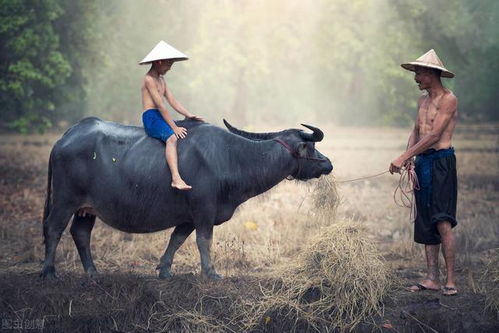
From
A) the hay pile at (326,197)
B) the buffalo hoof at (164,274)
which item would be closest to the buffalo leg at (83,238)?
the buffalo hoof at (164,274)

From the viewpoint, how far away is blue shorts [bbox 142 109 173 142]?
18.8ft

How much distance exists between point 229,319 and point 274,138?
1.90m

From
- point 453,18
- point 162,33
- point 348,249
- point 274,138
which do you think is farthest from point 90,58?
point 348,249

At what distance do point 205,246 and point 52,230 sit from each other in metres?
1.55

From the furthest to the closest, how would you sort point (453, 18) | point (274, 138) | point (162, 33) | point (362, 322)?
point (162, 33)
point (453, 18)
point (274, 138)
point (362, 322)

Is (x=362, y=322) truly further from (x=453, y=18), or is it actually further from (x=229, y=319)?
(x=453, y=18)

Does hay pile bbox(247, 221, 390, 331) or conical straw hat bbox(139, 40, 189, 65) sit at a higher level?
conical straw hat bbox(139, 40, 189, 65)

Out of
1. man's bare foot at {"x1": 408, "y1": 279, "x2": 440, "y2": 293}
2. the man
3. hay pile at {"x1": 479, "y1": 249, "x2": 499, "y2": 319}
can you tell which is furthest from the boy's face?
hay pile at {"x1": 479, "y1": 249, "x2": 499, "y2": 319}

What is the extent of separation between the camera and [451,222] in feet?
18.0

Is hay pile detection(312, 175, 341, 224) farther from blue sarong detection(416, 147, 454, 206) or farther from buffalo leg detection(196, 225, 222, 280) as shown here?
buffalo leg detection(196, 225, 222, 280)

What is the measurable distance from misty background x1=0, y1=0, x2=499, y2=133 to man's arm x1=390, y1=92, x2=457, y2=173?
337 inches

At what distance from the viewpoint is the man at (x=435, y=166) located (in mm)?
5422

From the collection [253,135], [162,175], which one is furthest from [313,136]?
[162,175]

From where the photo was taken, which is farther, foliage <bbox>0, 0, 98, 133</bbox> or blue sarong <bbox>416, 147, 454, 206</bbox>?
foliage <bbox>0, 0, 98, 133</bbox>
